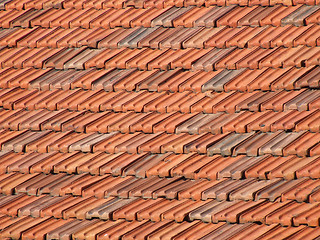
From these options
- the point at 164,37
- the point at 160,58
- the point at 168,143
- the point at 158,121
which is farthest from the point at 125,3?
the point at 168,143

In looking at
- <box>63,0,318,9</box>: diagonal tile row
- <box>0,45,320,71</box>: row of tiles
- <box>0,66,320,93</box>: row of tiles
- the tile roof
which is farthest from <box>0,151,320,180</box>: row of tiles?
<box>63,0,318,9</box>: diagonal tile row

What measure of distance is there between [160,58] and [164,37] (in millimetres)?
249

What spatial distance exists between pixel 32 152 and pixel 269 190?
2.05 meters

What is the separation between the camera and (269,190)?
144 inches

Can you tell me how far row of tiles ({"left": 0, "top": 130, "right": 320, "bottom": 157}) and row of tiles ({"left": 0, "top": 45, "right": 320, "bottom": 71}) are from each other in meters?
0.66

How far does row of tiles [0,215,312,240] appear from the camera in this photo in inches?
136

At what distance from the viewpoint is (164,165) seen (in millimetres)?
4090

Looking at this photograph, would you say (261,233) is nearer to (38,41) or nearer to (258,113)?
(258,113)

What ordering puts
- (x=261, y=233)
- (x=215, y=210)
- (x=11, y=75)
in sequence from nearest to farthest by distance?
(x=261, y=233), (x=215, y=210), (x=11, y=75)

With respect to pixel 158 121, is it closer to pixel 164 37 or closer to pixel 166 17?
pixel 164 37

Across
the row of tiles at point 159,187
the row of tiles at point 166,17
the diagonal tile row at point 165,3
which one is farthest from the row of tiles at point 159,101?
the diagonal tile row at point 165,3

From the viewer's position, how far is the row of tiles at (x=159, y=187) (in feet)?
11.9

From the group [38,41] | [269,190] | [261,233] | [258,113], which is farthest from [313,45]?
[38,41]

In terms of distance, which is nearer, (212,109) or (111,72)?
(212,109)
